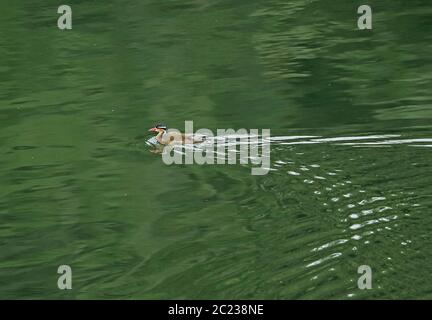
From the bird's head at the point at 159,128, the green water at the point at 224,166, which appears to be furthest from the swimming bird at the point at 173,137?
the green water at the point at 224,166

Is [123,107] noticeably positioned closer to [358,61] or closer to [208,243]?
[358,61]

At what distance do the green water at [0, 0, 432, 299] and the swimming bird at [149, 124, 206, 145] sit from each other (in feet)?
0.95

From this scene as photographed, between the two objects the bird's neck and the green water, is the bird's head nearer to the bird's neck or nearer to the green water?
the bird's neck

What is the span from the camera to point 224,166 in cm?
1202

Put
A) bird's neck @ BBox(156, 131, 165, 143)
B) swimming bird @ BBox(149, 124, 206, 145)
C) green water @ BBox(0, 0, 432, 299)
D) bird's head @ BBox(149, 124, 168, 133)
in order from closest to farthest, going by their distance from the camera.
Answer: green water @ BBox(0, 0, 432, 299) < swimming bird @ BBox(149, 124, 206, 145) < bird's neck @ BBox(156, 131, 165, 143) < bird's head @ BBox(149, 124, 168, 133)

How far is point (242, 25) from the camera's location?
70.4ft

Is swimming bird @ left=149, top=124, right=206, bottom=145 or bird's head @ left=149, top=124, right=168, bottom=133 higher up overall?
bird's head @ left=149, top=124, right=168, bottom=133

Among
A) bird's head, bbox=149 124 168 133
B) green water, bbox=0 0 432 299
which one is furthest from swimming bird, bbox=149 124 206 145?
green water, bbox=0 0 432 299

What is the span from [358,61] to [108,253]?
8.60 meters

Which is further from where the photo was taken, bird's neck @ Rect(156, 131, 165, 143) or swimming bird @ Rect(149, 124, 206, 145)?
bird's neck @ Rect(156, 131, 165, 143)

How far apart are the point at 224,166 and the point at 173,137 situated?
3.70 ft

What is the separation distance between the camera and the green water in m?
9.09
